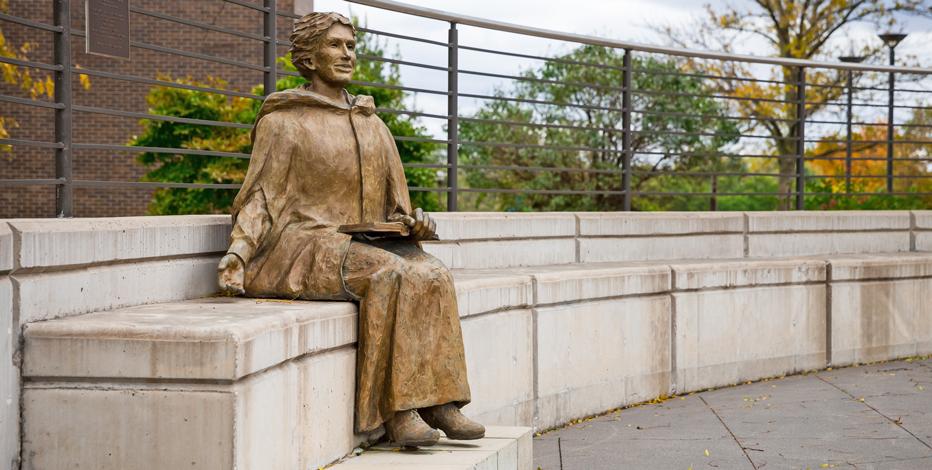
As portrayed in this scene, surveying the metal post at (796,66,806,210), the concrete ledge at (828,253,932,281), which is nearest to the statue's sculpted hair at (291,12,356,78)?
the concrete ledge at (828,253,932,281)

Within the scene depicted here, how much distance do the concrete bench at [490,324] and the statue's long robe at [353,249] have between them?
147mm

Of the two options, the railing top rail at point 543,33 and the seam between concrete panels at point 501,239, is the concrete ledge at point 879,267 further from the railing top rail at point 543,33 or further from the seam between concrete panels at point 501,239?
the seam between concrete panels at point 501,239

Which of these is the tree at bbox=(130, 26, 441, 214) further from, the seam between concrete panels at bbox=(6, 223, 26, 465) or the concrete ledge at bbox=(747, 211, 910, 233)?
the seam between concrete panels at bbox=(6, 223, 26, 465)

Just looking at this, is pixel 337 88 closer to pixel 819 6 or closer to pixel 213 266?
pixel 213 266

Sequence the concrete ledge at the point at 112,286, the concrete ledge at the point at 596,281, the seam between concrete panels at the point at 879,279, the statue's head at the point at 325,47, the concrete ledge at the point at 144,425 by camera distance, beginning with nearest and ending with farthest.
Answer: the concrete ledge at the point at 144,425 → the concrete ledge at the point at 112,286 → the statue's head at the point at 325,47 → the concrete ledge at the point at 596,281 → the seam between concrete panels at the point at 879,279

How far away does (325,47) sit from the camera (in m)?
6.26

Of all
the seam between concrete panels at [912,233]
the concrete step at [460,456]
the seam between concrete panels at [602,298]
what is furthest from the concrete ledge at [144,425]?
the seam between concrete panels at [912,233]

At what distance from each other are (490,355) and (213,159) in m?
13.7

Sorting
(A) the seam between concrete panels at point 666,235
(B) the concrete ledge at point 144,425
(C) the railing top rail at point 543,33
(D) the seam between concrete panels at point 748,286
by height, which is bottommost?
(B) the concrete ledge at point 144,425

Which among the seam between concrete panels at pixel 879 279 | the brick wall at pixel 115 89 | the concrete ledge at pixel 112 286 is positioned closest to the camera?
the concrete ledge at pixel 112 286

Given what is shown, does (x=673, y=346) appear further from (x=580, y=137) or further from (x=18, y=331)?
(x=580, y=137)

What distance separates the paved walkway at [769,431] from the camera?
293 inches

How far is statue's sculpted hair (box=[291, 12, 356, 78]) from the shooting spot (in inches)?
247

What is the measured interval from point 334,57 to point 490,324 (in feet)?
7.40
